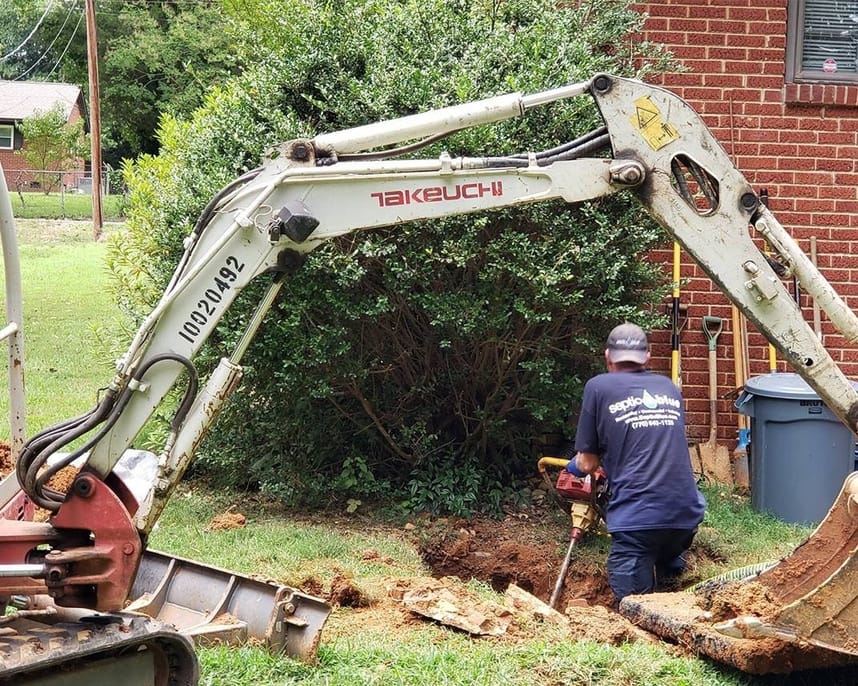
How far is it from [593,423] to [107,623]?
3145 millimetres

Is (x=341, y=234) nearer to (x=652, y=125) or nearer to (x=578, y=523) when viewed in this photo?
(x=652, y=125)

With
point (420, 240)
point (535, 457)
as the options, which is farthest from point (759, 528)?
point (420, 240)

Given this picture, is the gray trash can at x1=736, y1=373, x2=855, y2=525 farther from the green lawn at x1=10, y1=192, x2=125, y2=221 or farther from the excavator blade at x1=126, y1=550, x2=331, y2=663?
the green lawn at x1=10, y1=192, x2=125, y2=221

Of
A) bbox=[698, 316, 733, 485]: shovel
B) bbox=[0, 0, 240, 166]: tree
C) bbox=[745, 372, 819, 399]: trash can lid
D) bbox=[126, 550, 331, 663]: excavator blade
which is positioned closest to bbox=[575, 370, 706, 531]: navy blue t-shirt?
bbox=[745, 372, 819, 399]: trash can lid

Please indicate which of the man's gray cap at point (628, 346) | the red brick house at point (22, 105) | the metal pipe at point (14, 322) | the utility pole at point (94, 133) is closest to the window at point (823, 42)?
the man's gray cap at point (628, 346)

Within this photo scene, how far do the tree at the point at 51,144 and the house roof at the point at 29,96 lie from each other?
705 cm

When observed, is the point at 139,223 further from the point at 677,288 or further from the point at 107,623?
the point at 107,623

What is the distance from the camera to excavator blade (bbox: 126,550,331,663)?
503cm

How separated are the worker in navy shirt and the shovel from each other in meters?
2.61

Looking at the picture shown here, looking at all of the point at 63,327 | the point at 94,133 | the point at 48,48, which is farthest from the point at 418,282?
the point at 48,48

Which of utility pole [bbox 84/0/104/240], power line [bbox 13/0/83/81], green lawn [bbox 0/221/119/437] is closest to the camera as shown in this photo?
green lawn [bbox 0/221/119/437]

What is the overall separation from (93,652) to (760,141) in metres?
7.18

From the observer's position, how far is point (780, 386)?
26.3ft

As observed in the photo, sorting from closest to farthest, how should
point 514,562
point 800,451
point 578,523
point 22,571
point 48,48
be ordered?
point 22,571 → point 578,523 → point 514,562 → point 800,451 → point 48,48
